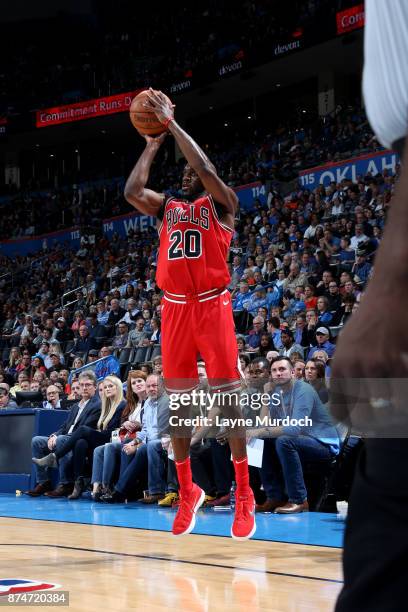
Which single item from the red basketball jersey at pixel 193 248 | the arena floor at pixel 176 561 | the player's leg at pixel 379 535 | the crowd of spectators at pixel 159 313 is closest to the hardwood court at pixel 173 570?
the arena floor at pixel 176 561

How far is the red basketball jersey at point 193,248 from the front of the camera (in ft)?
15.2

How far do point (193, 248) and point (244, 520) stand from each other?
1.64m

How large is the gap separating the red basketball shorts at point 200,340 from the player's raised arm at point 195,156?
57 centimetres

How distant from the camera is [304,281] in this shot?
12.0 metres

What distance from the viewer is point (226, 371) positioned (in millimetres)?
4586

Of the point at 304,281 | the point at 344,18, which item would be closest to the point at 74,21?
the point at 344,18

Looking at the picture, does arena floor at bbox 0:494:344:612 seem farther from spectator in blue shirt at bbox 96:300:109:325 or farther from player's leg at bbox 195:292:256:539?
spectator in blue shirt at bbox 96:300:109:325

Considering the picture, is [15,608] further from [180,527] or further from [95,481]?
[95,481]

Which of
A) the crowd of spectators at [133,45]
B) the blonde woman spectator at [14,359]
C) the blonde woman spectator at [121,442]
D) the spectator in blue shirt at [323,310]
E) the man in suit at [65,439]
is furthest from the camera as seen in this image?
the crowd of spectators at [133,45]

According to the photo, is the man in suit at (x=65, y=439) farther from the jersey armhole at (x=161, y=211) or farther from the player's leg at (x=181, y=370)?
the jersey armhole at (x=161, y=211)

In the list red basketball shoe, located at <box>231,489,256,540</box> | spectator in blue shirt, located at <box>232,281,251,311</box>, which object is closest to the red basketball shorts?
red basketball shoe, located at <box>231,489,256,540</box>

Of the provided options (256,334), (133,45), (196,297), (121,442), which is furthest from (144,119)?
(133,45)

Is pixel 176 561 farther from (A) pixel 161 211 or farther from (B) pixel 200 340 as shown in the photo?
(A) pixel 161 211

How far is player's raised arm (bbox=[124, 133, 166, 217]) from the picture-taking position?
4.72 meters
